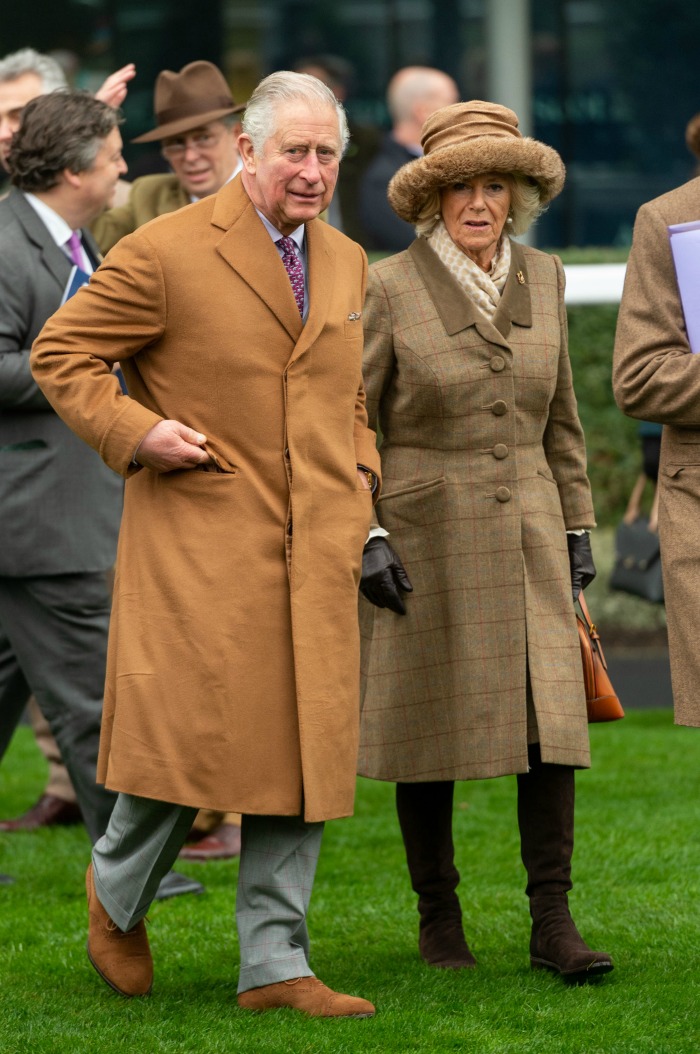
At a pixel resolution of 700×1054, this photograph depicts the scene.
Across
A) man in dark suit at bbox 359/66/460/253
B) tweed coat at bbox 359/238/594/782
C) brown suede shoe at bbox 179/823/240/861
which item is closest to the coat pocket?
tweed coat at bbox 359/238/594/782

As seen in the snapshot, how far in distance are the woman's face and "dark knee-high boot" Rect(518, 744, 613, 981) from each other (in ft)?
4.35

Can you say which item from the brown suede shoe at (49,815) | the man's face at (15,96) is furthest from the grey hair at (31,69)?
the brown suede shoe at (49,815)

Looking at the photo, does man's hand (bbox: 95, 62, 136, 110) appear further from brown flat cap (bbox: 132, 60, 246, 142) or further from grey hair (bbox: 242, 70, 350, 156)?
grey hair (bbox: 242, 70, 350, 156)

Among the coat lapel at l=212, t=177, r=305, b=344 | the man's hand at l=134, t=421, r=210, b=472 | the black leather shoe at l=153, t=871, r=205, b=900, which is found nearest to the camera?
the man's hand at l=134, t=421, r=210, b=472

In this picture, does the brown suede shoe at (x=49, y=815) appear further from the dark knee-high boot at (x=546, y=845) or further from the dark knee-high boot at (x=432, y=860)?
the dark knee-high boot at (x=546, y=845)

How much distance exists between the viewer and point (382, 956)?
5.15m

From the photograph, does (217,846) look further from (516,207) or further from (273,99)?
(273,99)

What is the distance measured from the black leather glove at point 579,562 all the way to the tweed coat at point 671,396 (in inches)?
12.4

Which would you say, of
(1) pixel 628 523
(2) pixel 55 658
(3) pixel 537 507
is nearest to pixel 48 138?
(2) pixel 55 658

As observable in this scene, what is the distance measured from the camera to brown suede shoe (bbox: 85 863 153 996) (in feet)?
15.3

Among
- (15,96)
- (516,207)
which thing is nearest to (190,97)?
(15,96)

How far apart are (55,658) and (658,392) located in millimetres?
2014

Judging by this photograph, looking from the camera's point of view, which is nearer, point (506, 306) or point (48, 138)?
point (506, 306)

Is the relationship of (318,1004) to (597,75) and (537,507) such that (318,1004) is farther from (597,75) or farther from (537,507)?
(597,75)
